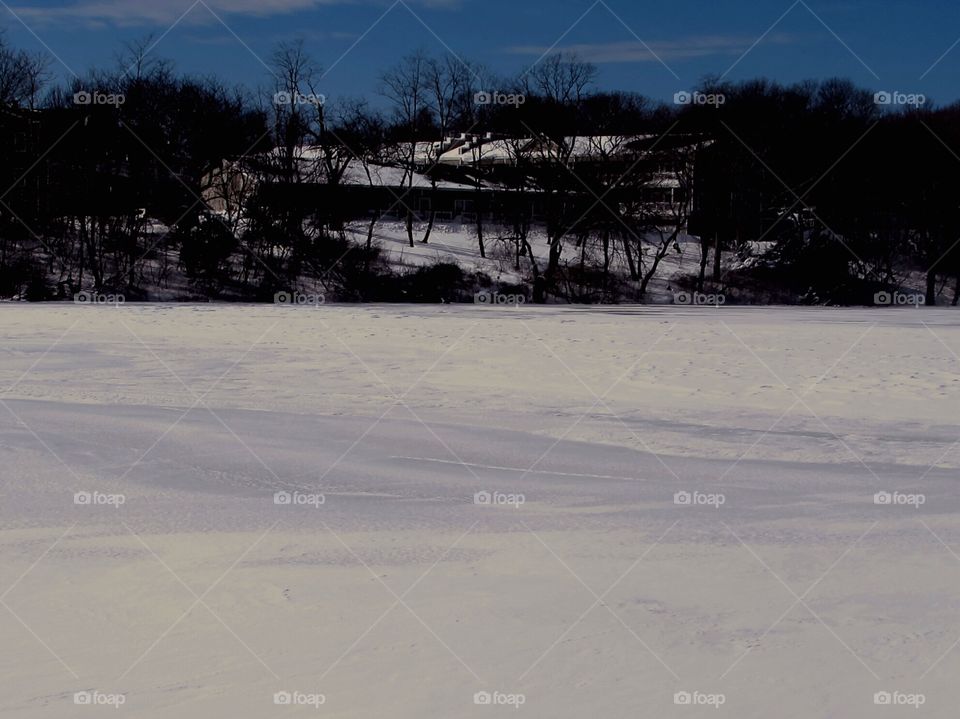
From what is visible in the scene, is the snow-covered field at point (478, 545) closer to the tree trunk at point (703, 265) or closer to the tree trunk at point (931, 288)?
the tree trunk at point (703, 265)

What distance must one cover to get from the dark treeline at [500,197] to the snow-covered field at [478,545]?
34.8m

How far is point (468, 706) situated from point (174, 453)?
697 cm

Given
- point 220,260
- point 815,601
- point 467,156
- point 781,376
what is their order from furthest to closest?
point 467,156 → point 220,260 → point 781,376 → point 815,601

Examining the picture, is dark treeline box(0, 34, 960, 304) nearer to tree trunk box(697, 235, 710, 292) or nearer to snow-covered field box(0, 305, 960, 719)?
tree trunk box(697, 235, 710, 292)

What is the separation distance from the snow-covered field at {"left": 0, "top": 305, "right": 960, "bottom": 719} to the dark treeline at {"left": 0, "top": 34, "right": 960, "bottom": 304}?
3478cm

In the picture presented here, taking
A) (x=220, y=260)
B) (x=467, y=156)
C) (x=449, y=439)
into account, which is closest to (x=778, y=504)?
(x=449, y=439)

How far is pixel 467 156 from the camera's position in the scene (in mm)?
79125

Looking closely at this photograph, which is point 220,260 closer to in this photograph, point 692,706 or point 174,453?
point 174,453

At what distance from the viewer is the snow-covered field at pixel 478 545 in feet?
19.3

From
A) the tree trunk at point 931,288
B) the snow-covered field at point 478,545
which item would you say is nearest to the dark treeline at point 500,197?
the tree trunk at point 931,288

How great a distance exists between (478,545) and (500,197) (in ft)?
186

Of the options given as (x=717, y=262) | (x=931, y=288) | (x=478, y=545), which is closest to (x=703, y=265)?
(x=717, y=262)

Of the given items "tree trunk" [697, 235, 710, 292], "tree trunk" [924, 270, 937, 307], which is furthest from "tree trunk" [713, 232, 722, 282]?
"tree trunk" [924, 270, 937, 307]

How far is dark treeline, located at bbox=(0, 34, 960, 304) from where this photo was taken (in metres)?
53.0
